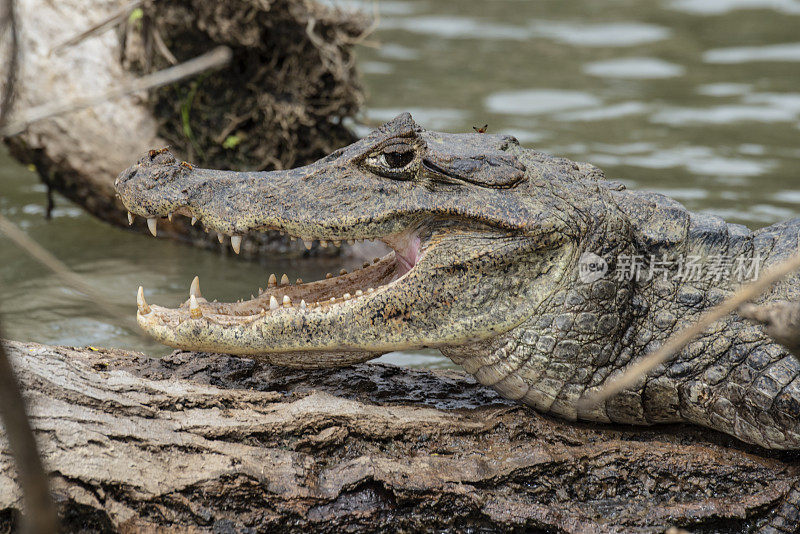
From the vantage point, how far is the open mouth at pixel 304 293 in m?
3.52

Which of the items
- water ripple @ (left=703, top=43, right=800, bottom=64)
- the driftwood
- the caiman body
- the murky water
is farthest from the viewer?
water ripple @ (left=703, top=43, right=800, bottom=64)

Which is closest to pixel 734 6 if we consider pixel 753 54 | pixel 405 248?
pixel 753 54

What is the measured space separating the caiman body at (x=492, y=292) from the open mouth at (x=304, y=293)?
0.01 meters

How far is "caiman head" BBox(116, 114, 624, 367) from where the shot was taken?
3490 millimetres

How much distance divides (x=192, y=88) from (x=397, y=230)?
436cm

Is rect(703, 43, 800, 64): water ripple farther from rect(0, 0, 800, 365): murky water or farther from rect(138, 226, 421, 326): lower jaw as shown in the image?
rect(138, 226, 421, 326): lower jaw

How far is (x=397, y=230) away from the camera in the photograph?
3605 millimetres

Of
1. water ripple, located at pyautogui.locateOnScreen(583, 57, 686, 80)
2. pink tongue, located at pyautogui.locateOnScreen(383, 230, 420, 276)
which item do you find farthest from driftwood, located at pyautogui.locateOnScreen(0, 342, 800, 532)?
water ripple, located at pyautogui.locateOnScreen(583, 57, 686, 80)

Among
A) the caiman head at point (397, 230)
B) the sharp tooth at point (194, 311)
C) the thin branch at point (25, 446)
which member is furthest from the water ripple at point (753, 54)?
the thin branch at point (25, 446)

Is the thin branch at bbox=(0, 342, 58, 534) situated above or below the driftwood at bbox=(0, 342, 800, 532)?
above

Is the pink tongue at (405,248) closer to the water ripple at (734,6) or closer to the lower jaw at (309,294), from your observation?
the lower jaw at (309,294)

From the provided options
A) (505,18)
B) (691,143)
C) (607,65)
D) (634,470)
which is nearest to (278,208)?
(634,470)

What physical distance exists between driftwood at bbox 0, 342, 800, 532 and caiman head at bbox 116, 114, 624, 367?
11.0 inches

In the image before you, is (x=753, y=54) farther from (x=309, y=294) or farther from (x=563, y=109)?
(x=309, y=294)
